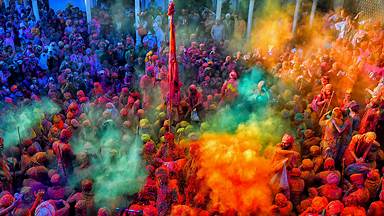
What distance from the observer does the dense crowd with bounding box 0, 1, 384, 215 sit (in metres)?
5.19

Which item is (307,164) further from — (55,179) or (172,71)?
(55,179)

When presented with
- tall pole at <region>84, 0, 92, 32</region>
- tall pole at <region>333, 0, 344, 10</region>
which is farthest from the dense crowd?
tall pole at <region>333, 0, 344, 10</region>

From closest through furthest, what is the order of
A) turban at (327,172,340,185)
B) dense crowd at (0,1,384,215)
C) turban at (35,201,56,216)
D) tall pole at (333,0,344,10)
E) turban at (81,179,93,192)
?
turban at (35,201,56,216), turban at (81,179,93,192), dense crowd at (0,1,384,215), turban at (327,172,340,185), tall pole at (333,0,344,10)

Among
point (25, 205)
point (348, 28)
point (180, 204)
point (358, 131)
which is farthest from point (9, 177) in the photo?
point (348, 28)

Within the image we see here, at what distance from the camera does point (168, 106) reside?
668cm

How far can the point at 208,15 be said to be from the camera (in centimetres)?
1266

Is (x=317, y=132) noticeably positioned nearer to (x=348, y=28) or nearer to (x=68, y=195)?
(x=68, y=195)

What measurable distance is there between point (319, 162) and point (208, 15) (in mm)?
7886

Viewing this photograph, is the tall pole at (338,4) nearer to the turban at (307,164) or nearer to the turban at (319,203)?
the turban at (307,164)

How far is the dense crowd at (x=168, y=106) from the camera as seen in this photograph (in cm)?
519

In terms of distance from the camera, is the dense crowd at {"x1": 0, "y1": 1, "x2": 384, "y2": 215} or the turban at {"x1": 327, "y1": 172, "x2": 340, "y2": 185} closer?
the dense crowd at {"x1": 0, "y1": 1, "x2": 384, "y2": 215}

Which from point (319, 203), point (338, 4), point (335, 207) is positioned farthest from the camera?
point (338, 4)

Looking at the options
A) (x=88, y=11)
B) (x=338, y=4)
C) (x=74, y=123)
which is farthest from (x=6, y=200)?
(x=338, y=4)

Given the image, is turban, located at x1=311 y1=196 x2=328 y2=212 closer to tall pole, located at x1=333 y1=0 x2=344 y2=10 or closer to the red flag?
the red flag
